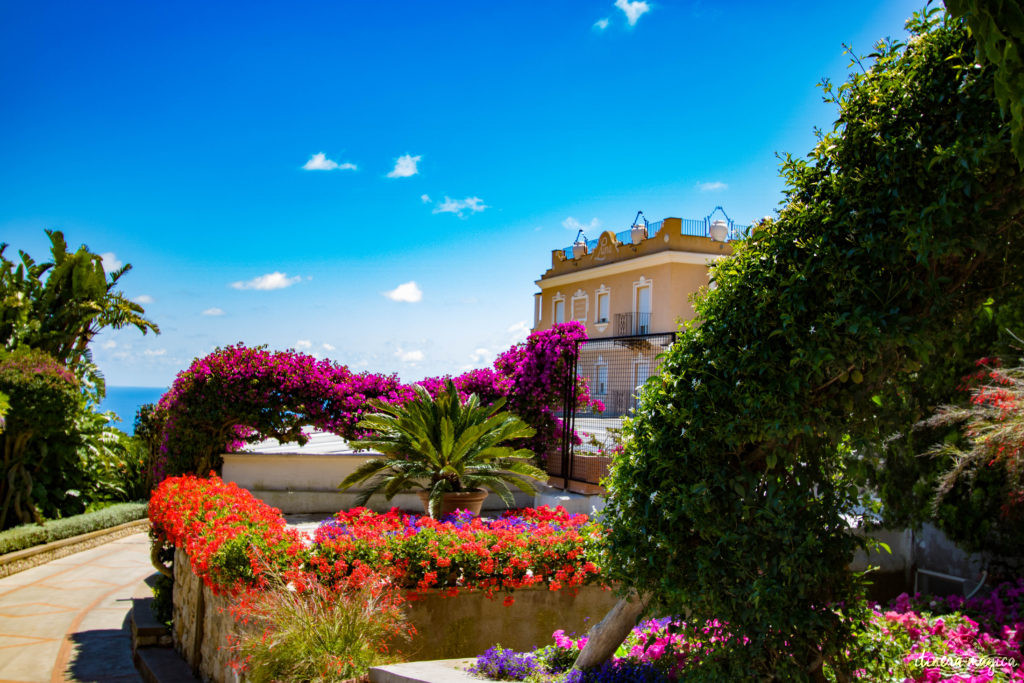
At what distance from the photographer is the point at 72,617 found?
9.10 m

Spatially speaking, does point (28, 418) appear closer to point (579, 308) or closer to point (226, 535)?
point (226, 535)

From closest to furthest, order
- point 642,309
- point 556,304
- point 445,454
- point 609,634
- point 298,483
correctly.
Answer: point 609,634 → point 445,454 → point 298,483 → point 642,309 → point 556,304

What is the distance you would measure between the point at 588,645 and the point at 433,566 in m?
1.60

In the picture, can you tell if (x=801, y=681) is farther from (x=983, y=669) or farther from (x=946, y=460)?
(x=946, y=460)

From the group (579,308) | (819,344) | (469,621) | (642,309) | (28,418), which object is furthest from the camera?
(579,308)

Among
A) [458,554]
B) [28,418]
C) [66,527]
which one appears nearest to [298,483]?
[66,527]

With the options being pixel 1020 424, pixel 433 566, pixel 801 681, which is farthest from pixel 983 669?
pixel 433 566

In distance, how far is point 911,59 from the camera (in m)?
3.13

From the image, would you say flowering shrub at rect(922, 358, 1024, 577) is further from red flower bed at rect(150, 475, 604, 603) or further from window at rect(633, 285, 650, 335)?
window at rect(633, 285, 650, 335)

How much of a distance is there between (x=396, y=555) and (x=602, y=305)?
2509 centimetres

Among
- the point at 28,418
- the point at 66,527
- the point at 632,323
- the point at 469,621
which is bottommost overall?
the point at 66,527

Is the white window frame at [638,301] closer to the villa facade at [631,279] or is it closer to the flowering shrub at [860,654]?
the villa facade at [631,279]

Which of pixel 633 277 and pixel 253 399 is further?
pixel 633 277

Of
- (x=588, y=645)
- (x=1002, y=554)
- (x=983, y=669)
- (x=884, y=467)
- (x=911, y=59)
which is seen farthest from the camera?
(x=884, y=467)
